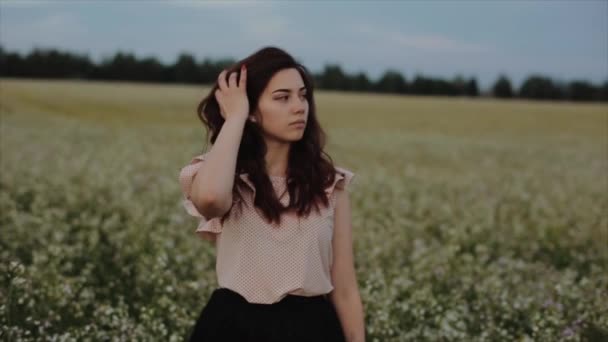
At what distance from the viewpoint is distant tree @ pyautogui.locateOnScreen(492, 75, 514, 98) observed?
75438 mm

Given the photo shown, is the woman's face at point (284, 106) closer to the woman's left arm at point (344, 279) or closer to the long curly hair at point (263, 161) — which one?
the long curly hair at point (263, 161)

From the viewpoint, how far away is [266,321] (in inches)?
131

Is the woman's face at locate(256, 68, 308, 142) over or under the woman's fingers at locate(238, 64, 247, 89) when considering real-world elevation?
under

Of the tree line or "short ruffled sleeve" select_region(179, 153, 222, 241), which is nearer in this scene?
"short ruffled sleeve" select_region(179, 153, 222, 241)

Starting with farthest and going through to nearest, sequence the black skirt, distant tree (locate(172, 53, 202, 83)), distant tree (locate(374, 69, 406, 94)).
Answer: distant tree (locate(374, 69, 406, 94))
distant tree (locate(172, 53, 202, 83))
the black skirt

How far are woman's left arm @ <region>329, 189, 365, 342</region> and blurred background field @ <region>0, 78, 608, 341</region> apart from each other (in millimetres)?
1783

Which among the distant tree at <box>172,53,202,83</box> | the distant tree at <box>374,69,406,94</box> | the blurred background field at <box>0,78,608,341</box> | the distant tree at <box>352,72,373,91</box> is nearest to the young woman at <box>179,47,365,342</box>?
the blurred background field at <box>0,78,608,341</box>

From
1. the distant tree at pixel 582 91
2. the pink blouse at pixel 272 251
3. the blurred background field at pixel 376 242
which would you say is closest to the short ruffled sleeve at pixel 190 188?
the pink blouse at pixel 272 251

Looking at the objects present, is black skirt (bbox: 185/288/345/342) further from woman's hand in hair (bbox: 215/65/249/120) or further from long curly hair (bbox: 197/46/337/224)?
woman's hand in hair (bbox: 215/65/249/120)

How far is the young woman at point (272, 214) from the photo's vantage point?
131 inches

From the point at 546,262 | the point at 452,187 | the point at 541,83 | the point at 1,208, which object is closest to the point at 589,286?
the point at 546,262

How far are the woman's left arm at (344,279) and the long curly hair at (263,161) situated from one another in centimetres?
13

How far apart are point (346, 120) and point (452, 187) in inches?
1089

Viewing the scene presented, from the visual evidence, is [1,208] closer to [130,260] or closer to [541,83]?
[130,260]
